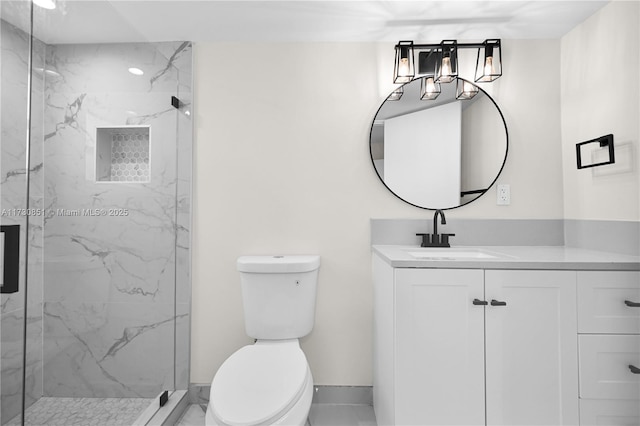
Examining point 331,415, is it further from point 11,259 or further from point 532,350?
point 11,259

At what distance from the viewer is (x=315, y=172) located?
193 cm

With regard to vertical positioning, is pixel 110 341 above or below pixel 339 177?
below

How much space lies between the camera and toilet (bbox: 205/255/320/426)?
117 centimetres

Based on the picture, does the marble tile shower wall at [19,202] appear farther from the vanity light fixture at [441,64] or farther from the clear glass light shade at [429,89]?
the clear glass light shade at [429,89]

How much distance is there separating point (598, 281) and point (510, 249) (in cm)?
48

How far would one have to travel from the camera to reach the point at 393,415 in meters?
1.35

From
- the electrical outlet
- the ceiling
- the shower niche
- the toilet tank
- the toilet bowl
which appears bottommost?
the toilet bowl

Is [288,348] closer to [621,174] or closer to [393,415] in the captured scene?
[393,415]

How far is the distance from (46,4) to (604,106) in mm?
2293

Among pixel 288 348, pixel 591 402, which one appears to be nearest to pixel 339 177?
pixel 288 348

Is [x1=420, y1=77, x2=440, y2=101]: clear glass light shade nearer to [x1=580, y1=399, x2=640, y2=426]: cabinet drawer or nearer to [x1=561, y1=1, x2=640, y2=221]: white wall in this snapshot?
[x1=561, y1=1, x2=640, y2=221]: white wall

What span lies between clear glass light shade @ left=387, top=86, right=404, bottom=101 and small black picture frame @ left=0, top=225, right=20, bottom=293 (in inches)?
67.4

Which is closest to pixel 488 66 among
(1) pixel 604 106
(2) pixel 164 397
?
(1) pixel 604 106

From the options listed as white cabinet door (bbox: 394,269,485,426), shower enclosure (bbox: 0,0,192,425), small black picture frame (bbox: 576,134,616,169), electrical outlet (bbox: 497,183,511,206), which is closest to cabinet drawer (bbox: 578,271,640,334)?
white cabinet door (bbox: 394,269,485,426)
